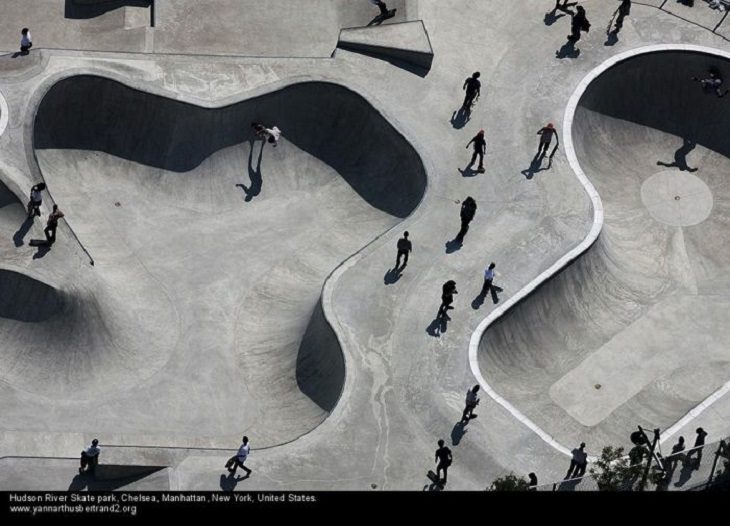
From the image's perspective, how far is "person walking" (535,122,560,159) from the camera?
43.4m

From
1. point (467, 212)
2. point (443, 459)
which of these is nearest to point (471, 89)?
point (467, 212)

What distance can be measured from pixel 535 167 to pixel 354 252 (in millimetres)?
6055

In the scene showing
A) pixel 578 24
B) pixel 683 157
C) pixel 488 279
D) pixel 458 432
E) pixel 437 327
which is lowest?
pixel 458 432

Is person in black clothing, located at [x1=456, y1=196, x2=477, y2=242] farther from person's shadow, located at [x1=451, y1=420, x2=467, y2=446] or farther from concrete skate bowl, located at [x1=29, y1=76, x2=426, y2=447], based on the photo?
person's shadow, located at [x1=451, y1=420, x2=467, y2=446]

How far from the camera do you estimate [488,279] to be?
39.6 metres

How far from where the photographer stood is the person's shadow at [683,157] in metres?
47.9

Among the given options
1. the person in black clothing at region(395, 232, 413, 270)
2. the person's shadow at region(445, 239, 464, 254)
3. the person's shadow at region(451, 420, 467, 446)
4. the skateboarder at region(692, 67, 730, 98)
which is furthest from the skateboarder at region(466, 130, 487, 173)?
the person's shadow at region(451, 420, 467, 446)

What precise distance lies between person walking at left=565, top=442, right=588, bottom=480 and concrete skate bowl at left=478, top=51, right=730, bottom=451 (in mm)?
3310

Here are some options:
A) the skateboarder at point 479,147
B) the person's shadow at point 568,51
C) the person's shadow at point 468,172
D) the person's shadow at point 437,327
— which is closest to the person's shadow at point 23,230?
the person's shadow at point 437,327

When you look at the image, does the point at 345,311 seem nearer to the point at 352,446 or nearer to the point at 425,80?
the point at 352,446

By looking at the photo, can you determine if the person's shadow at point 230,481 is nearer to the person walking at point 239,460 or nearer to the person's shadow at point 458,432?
the person walking at point 239,460

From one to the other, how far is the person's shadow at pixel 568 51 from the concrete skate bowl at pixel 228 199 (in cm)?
682

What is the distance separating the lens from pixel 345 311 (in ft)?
130

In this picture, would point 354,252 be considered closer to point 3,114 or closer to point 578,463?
point 578,463
